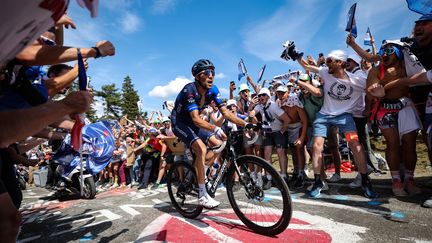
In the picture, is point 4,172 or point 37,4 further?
point 4,172

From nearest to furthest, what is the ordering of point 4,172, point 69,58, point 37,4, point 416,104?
point 37,4
point 69,58
point 4,172
point 416,104

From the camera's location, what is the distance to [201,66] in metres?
4.19

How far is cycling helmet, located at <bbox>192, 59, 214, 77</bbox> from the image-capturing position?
418cm

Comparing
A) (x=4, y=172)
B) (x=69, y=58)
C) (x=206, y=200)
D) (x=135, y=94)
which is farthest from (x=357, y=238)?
(x=135, y=94)

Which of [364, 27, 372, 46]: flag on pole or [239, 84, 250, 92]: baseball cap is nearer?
[364, 27, 372, 46]: flag on pole

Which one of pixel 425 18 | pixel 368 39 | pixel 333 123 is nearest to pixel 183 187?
pixel 333 123

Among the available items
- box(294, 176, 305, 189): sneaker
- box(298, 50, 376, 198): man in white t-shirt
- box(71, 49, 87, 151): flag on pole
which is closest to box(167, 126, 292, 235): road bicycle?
box(298, 50, 376, 198): man in white t-shirt

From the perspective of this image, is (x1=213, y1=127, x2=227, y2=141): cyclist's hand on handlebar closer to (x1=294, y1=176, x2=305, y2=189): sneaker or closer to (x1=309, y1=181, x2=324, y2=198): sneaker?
(x1=309, y1=181, x2=324, y2=198): sneaker

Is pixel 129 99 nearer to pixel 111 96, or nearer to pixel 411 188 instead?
pixel 111 96

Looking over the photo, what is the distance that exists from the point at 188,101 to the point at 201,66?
0.61m

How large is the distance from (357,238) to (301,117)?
355cm

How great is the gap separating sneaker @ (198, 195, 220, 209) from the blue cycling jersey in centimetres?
119

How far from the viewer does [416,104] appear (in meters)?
4.42

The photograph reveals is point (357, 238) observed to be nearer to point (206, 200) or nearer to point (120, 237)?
point (206, 200)
